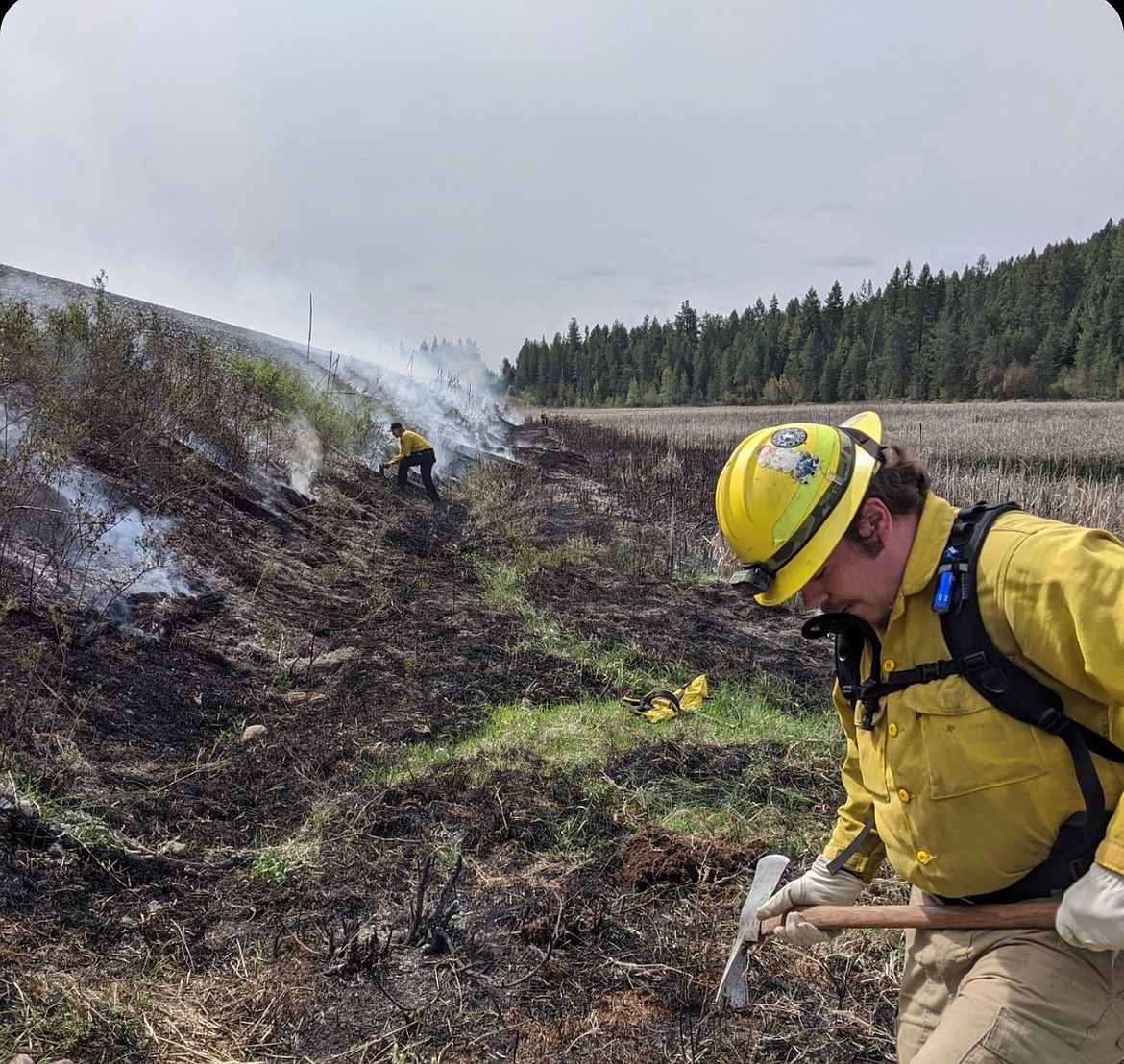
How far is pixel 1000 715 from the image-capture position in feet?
4.78

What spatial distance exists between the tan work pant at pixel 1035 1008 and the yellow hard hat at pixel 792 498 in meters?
0.80

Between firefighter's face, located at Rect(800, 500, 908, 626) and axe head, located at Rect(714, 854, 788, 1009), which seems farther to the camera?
axe head, located at Rect(714, 854, 788, 1009)

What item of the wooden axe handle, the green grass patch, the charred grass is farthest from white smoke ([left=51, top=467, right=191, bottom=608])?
the wooden axe handle

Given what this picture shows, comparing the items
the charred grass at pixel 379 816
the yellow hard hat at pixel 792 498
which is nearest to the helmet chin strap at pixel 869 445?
the yellow hard hat at pixel 792 498

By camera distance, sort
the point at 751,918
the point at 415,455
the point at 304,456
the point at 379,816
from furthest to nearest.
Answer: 1. the point at 415,455
2. the point at 304,456
3. the point at 379,816
4. the point at 751,918

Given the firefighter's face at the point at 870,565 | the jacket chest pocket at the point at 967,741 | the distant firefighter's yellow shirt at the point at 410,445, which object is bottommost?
the jacket chest pocket at the point at 967,741

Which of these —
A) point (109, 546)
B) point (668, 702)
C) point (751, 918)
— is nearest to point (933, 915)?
point (751, 918)

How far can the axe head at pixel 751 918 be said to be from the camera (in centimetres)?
217

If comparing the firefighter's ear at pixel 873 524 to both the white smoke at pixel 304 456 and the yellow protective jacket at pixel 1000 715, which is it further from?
the white smoke at pixel 304 456

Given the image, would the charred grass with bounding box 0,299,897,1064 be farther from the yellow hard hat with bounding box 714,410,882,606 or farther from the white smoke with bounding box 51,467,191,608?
the yellow hard hat with bounding box 714,410,882,606

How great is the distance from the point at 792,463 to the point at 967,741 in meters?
0.62

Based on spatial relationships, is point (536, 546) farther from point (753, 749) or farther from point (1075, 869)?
point (1075, 869)

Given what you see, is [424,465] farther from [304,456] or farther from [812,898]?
[812,898]

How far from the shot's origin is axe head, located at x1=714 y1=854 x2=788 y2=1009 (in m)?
2.17
